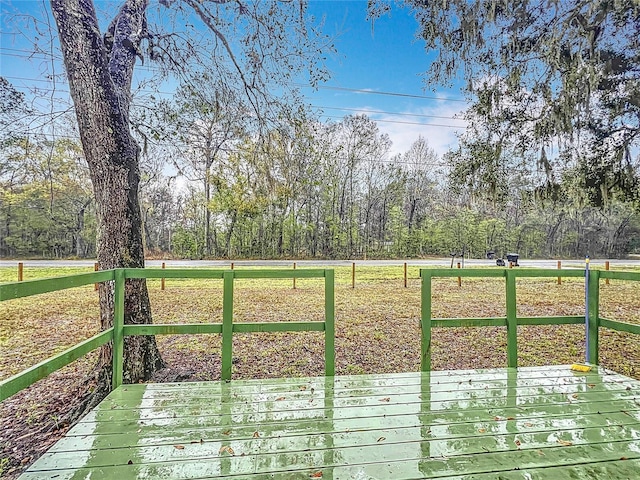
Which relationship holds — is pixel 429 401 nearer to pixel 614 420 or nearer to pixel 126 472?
pixel 614 420

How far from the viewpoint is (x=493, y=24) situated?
5.23m

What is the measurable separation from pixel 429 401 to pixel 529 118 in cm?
522

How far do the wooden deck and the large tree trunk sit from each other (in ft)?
3.40

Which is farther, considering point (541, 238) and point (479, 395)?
point (541, 238)

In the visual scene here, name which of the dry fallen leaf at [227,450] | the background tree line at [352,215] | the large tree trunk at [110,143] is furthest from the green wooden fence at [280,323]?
the background tree line at [352,215]

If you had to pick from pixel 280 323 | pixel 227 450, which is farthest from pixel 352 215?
pixel 227 450

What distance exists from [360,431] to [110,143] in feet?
10.8

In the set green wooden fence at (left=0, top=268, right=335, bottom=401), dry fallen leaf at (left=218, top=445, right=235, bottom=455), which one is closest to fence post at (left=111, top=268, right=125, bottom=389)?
green wooden fence at (left=0, top=268, right=335, bottom=401)

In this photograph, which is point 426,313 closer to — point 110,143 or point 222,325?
point 222,325

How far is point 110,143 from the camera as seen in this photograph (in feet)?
11.4

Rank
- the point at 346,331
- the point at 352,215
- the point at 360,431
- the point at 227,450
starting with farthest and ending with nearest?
the point at 352,215 → the point at 346,331 → the point at 360,431 → the point at 227,450

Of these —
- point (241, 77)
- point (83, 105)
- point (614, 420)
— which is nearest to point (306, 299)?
point (241, 77)

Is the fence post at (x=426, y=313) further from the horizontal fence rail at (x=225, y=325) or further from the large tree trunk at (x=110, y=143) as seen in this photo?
the large tree trunk at (x=110, y=143)

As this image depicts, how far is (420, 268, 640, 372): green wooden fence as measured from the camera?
2.88 m
